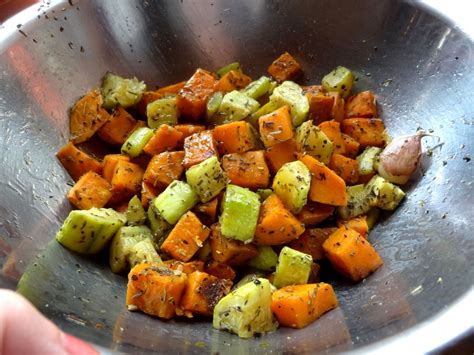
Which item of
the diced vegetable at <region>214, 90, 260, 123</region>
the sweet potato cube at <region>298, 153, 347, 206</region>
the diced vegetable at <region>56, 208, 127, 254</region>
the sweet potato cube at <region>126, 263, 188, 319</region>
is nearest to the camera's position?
the sweet potato cube at <region>126, 263, 188, 319</region>

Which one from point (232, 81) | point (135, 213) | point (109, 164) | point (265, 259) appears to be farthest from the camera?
point (232, 81)

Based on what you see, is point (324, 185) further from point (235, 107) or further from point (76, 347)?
point (76, 347)

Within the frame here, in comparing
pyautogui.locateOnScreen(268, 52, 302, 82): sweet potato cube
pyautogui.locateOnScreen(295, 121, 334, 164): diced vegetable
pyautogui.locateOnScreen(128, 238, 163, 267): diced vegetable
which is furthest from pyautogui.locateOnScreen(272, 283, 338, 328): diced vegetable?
pyautogui.locateOnScreen(268, 52, 302, 82): sweet potato cube

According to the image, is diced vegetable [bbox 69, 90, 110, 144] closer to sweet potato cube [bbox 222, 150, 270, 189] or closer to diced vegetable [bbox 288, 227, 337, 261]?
sweet potato cube [bbox 222, 150, 270, 189]

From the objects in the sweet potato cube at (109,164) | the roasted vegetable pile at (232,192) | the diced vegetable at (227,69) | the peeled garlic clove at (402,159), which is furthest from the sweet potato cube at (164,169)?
the peeled garlic clove at (402,159)

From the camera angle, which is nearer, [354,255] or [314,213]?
[354,255]

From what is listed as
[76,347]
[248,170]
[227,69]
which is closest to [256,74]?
[227,69]
